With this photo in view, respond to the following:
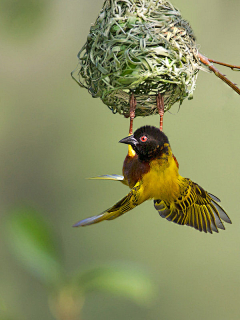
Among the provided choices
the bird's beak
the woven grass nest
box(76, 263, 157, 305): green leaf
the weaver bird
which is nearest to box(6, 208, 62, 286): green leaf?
box(76, 263, 157, 305): green leaf

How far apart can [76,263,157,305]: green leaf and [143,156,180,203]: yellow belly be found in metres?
0.50

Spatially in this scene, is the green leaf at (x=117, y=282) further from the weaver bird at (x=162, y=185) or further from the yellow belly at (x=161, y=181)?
the yellow belly at (x=161, y=181)

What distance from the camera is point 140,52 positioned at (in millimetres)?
1969

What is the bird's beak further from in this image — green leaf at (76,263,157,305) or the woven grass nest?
green leaf at (76,263,157,305)

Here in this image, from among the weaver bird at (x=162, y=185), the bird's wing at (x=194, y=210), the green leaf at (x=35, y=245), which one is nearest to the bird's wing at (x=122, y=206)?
the weaver bird at (x=162, y=185)

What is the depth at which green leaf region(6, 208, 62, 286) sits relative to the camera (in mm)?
1543

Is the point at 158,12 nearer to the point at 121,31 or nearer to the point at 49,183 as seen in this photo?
the point at 121,31

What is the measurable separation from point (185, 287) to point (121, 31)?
3194mm

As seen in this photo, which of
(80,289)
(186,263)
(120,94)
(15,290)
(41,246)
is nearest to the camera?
(41,246)

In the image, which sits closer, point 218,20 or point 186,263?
point 218,20

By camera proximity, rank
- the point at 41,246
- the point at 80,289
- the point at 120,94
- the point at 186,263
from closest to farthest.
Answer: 1. the point at 41,246
2. the point at 80,289
3. the point at 120,94
4. the point at 186,263

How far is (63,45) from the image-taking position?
4102 mm

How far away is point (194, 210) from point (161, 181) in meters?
0.37

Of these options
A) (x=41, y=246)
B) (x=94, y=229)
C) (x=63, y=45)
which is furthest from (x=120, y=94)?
(x=94, y=229)
